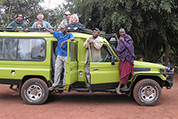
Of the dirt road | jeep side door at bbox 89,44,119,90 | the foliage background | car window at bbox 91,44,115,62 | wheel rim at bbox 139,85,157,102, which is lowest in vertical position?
the dirt road

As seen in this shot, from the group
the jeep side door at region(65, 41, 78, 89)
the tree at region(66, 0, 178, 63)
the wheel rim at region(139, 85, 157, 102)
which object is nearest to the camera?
the jeep side door at region(65, 41, 78, 89)

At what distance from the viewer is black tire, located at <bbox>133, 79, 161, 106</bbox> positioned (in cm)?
587

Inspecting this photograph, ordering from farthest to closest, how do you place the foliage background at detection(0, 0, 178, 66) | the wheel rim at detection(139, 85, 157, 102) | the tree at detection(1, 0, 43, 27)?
the tree at detection(1, 0, 43, 27)
the foliage background at detection(0, 0, 178, 66)
the wheel rim at detection(139, 85, 157, 102)

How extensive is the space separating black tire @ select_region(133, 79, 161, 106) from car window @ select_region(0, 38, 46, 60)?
118 inches

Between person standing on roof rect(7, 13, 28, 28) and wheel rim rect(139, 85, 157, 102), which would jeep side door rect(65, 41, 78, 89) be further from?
person standing on roof rect(7, 13, 28, 28)

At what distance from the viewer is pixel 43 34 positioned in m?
6.08

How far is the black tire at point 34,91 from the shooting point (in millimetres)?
5930

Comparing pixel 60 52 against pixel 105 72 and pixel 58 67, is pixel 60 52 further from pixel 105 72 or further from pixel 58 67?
pixel 105 72

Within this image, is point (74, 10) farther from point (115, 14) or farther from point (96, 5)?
point (115, 14)

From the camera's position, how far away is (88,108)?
5.73 m

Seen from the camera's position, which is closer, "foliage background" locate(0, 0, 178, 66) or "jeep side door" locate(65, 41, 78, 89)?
"jeep side door" locate(65, 41, 78, 89)

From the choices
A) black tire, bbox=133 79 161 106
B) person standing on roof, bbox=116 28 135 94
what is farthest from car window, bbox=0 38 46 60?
black tire, bbox=133 79 161 106

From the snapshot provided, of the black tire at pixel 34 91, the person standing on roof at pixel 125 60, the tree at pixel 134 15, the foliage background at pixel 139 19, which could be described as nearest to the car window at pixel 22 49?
the black tire at pixel 34 91

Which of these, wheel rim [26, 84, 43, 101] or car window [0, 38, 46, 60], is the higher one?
car window [0, 38, 46, 60]
